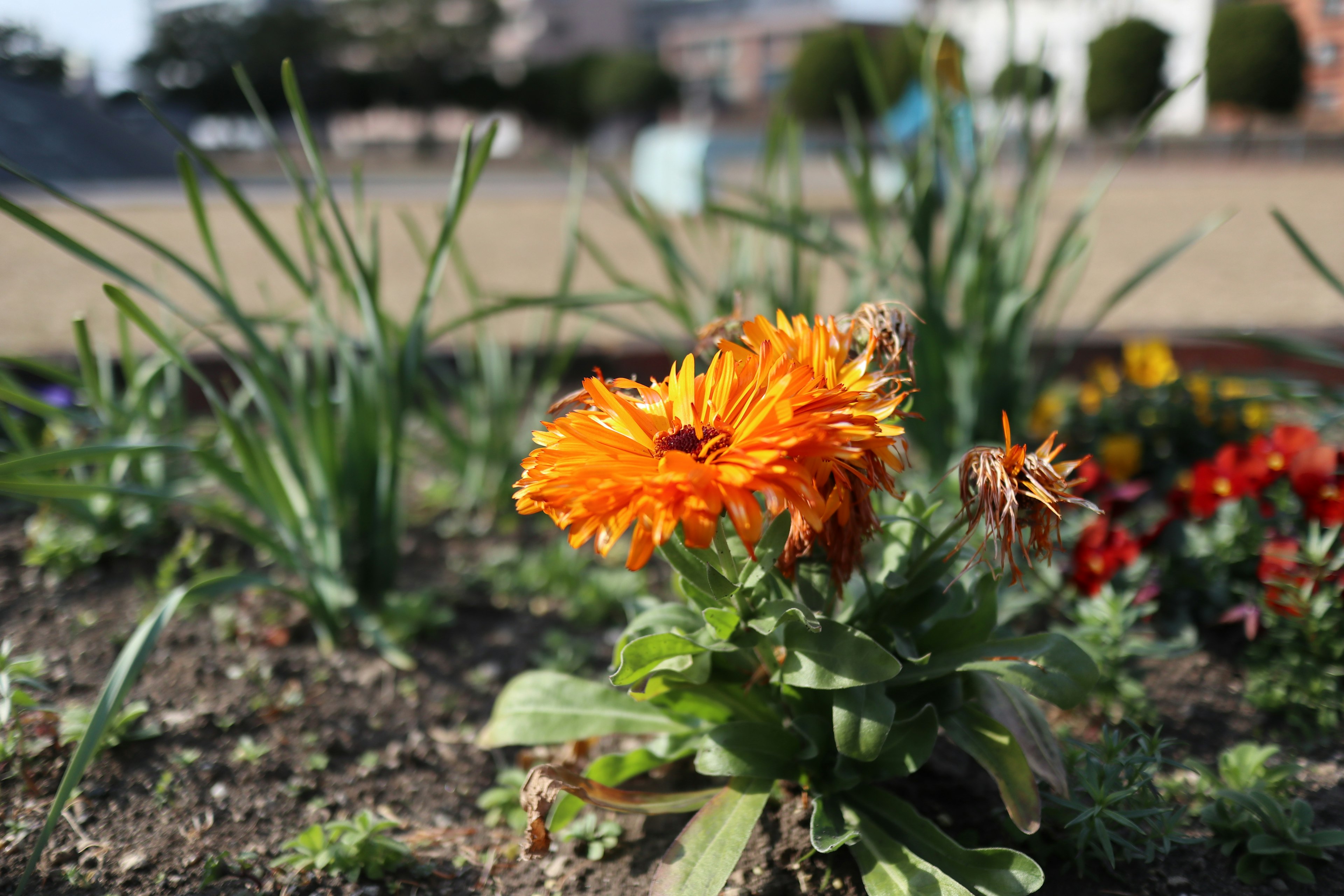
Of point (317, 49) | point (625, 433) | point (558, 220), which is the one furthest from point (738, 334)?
point (317, 49)

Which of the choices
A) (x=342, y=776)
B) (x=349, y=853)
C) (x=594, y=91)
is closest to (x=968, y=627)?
(x=349, y=853)

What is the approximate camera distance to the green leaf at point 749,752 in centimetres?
104

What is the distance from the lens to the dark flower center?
0.85m

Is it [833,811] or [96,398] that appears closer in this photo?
[833,811]

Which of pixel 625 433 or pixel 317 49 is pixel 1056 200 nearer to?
pixel 625 433

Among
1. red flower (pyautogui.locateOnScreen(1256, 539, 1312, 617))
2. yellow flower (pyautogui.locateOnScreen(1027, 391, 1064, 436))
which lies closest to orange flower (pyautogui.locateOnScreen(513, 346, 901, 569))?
red flower (pyautogui.locateOnScreen(1256, 539, 1312, 617))

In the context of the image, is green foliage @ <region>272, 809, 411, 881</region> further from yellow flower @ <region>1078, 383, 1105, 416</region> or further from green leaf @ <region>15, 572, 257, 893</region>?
yellow flower @ <region>1078, 383, 1105, 416</region>

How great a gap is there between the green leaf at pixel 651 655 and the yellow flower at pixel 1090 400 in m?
1.60

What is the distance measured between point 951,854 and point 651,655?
1.37ft

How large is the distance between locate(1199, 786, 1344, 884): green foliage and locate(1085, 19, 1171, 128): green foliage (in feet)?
71.9

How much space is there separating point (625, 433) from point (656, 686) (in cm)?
38

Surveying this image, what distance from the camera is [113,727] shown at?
4.16 feet

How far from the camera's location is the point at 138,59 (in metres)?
32.7

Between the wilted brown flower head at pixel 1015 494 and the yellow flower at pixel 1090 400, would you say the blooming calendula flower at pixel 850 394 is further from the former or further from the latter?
the yellow flower at pixel 1090 400
